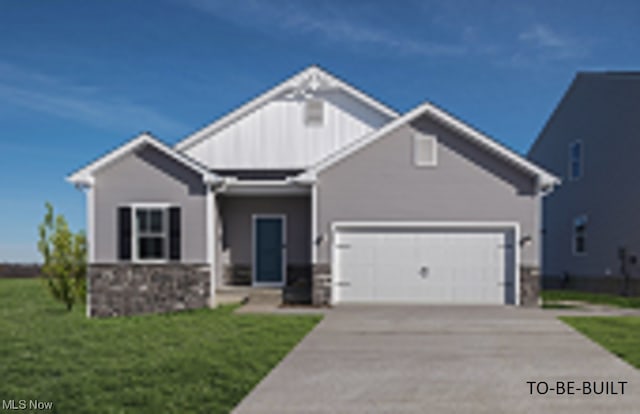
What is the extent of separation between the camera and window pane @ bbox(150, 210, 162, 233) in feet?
43.4

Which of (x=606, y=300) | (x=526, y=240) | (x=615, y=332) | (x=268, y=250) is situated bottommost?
(x=606, y=300)

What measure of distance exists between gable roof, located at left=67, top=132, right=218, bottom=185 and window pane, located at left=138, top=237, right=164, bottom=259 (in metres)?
2.03

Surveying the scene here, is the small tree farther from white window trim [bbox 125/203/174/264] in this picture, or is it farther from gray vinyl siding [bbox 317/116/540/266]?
gray vinyl siding [bbox 317/116/540/266]

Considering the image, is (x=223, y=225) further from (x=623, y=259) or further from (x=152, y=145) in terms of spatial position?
(x=623, y=259)

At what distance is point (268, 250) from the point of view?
15906 millimetres

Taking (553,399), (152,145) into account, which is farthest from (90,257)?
(553,399)

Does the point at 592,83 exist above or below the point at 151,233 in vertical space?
above

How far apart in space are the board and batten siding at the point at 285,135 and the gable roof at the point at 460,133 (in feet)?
11.7

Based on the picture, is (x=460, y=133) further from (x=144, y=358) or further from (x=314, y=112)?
(x=144, y=358)

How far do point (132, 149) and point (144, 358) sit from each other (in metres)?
7.15

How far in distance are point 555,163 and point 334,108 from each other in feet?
37.3

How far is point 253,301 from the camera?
14.0 meters

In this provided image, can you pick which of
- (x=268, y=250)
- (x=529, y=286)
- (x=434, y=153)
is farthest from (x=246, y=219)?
(x=529, y=286)

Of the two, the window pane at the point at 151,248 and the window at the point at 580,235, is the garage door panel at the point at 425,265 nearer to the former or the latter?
the window pane at the point at 151,248
